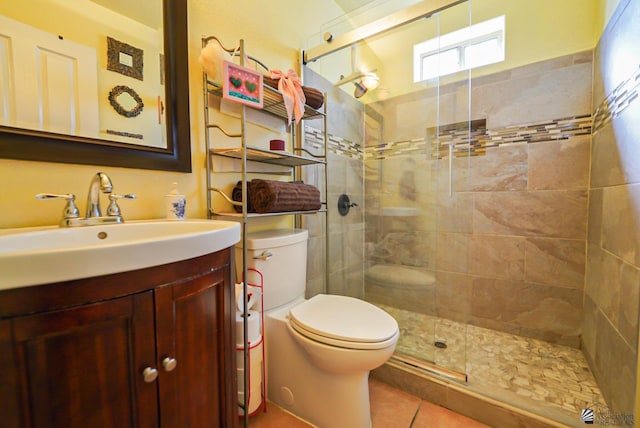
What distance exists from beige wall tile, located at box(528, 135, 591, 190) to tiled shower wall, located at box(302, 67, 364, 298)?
1155 mm

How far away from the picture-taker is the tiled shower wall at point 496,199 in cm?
162

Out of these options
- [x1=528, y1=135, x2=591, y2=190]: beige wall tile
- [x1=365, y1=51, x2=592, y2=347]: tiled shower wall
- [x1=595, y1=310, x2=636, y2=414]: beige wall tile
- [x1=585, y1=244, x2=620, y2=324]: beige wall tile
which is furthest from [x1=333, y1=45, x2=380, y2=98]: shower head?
[x1=595, y1=310, x2=636, y2=414]: beige wall tile

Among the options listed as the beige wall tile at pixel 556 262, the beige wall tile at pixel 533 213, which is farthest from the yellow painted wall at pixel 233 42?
the beige wall tile at pixel 556 262

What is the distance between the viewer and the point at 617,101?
1.23m

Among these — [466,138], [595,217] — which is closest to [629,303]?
[595,217]

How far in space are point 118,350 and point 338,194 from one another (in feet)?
5.08

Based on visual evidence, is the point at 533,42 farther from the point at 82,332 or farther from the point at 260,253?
the point at 82,332

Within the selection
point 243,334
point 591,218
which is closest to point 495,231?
point 591,218

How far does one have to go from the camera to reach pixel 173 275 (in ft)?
1.89

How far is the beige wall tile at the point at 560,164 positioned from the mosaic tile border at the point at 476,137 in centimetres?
5

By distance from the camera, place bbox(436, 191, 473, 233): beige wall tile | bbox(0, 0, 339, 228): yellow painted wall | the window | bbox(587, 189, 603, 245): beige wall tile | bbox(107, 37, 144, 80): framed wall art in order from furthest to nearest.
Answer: bbox(436, 191, 473, 233): beige wall tile
the window
bbox(587, 189, 603, 245): beige wall tile
bbox(107, 37, 144, 80): framed wall art
bbox(0, 0, 339, 228): yellow painted wall

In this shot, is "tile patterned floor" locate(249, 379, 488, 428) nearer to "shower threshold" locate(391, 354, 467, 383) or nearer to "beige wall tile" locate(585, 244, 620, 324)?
"shower threshold" locate(391, 354, 467, 383)

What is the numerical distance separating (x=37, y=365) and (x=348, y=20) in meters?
2.25

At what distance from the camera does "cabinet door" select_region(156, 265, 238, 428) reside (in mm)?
573
